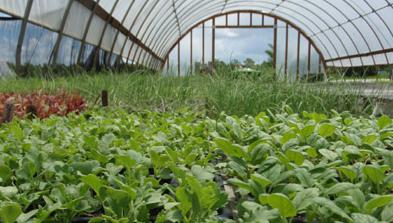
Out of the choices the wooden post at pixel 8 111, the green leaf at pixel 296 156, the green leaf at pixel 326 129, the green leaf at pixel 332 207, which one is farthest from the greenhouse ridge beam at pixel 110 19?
the green leaf at pixel 332 207

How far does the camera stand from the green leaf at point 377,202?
0.95 m

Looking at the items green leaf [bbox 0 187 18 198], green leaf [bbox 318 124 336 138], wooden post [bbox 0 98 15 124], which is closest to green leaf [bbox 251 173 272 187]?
green leaf [bbox 0 187 18 198]

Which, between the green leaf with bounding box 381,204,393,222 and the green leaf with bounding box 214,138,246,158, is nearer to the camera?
the green leaf with bounding box 381,204,393,222

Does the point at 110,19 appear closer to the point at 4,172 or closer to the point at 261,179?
the point at 4,172

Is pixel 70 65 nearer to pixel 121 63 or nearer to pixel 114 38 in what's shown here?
pixel 114 38

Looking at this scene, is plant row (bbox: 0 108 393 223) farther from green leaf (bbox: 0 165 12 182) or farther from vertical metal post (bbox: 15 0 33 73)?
vertical metal post (bbox: 15 0 33 73)

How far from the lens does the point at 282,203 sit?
0.93 meters

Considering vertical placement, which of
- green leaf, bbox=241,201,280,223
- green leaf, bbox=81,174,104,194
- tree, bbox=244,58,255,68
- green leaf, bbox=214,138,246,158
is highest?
tree, bbox=244,58,255,68

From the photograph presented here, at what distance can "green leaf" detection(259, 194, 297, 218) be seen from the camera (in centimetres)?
92

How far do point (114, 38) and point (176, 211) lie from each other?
1463 centimetres

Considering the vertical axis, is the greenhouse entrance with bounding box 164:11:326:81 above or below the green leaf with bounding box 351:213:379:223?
above

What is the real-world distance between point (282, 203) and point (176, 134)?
1.29m

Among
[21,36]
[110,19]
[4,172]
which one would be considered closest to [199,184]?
[4,172]

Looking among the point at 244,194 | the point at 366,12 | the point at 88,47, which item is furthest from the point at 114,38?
the point at 244,194
